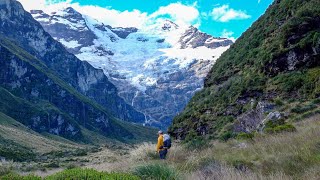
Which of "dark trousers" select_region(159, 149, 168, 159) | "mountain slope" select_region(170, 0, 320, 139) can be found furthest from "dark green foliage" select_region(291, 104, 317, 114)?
"dark trousers" select_region(159, 149, 168, 159)

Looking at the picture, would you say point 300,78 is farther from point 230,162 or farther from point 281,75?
point 230,162

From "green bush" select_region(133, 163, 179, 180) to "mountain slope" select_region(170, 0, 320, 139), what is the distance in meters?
22.2

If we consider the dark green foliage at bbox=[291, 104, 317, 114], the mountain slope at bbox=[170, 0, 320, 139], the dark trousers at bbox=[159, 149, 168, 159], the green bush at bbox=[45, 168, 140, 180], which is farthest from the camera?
the mountain slope at bbox=[170, 0, 320, 139]

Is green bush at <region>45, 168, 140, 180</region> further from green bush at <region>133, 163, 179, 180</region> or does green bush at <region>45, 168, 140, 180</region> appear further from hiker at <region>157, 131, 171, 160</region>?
hiker at <region>157, 131, 171, 160</region>

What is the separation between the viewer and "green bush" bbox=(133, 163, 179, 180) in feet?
30.6

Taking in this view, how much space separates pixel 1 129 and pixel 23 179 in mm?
122861

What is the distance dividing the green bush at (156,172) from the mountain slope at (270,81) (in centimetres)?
2222

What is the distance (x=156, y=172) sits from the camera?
384 inches

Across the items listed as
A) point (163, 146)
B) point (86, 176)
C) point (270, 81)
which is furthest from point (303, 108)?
point (86, 176)

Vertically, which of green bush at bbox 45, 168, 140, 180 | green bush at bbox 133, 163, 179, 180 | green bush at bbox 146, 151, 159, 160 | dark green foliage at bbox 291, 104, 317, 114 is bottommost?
green bush at bbox 146, 151, 159, 160

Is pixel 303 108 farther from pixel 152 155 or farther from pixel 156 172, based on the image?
pixel 156 172

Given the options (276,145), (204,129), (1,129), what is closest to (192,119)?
(204,129)

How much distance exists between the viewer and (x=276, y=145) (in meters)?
12.2

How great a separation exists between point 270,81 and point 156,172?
1444 inches
